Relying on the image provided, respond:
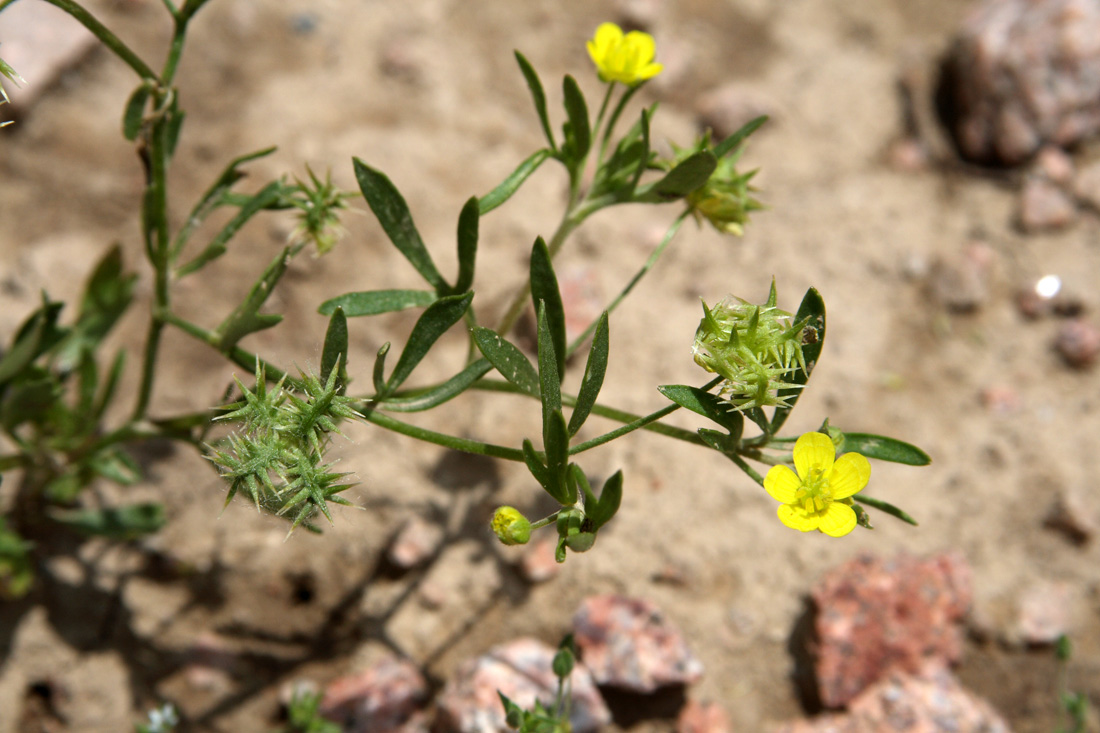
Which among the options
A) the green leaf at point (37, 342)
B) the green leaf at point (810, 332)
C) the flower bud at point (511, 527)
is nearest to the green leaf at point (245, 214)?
the green leaf at point (37, 342)

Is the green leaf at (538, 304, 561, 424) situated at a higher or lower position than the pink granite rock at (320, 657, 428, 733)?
higher

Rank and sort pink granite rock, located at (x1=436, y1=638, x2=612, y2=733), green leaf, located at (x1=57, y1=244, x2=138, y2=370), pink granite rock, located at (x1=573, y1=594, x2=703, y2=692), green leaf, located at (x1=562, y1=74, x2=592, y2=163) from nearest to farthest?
green leaf, located at (x1=562, y1=74, x2=592, y2=163)
pink granite rock, located at (x1=436, y1=638, x2=612, y2=733)
pink granite rock, located at (x1=573, y1=594, x2=703, y2=692)
green leaf, located at (x1=57, y1=244, x2=138, y2=370)

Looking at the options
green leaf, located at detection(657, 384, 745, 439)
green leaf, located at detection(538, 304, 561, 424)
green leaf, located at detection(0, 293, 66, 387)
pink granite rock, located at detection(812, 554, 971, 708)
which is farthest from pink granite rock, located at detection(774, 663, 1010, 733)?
green leaf, located at detection(0, 293, 66, 387)

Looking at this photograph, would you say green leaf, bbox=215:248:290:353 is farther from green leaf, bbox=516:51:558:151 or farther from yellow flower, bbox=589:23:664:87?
yellow flower, bbox=589:23:664:87

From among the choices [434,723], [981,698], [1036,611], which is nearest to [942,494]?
[1036,611]

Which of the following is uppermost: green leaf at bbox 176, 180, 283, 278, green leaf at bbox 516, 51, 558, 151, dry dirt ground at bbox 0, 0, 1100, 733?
green leaf at bbox 516, 51, 558, 151

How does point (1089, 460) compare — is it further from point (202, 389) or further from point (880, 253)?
point (202, 389)

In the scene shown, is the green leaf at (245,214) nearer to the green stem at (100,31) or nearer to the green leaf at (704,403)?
the green stem at (100,31)
